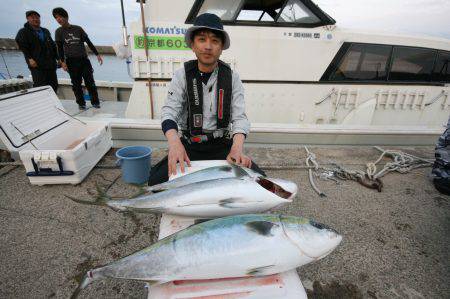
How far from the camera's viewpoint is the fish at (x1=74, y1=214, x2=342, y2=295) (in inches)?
48.6

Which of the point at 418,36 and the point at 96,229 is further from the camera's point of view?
the point at 418,36

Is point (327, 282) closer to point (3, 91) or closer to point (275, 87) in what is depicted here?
point (275, 87)

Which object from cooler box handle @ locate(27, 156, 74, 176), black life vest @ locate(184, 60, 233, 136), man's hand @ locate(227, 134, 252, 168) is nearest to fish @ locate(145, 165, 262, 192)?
man's hand @ locate(227, 134, 252, 168)

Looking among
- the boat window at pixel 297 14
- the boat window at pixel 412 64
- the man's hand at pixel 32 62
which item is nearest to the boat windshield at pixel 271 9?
the boat window at pixel 297 14

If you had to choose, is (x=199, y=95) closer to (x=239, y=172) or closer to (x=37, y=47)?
(x=239, y=172)

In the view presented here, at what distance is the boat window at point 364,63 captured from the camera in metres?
4.66

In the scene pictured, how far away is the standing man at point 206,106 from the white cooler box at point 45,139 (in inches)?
50.2

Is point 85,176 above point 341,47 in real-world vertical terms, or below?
below

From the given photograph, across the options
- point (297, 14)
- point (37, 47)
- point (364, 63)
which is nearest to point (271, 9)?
point (297, 14)

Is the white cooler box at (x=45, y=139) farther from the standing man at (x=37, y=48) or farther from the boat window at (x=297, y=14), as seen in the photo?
the boat window at (x=297, y=14)

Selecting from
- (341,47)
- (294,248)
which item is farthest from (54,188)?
(341,47)

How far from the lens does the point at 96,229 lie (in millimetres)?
2447

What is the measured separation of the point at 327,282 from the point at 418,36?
17.2ft

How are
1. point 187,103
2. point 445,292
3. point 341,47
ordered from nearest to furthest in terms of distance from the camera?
point 445,292, point 187,103, point 341,47
